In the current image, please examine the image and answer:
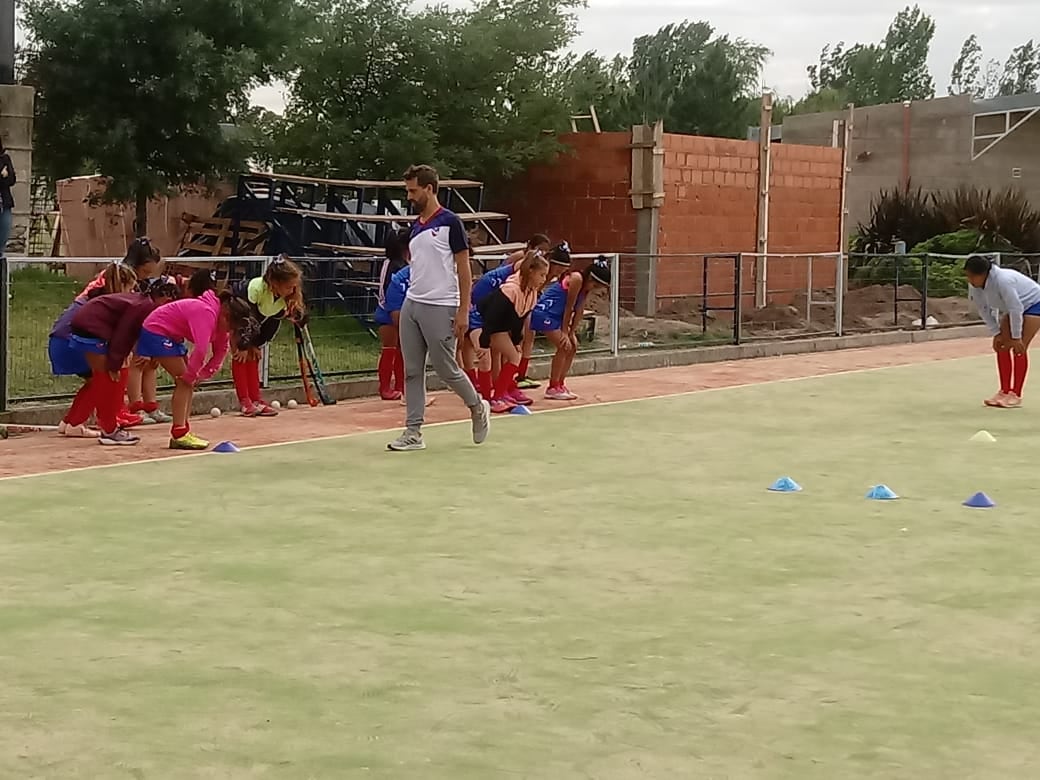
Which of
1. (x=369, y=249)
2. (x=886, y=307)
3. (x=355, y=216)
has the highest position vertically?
(x=355, y=216)

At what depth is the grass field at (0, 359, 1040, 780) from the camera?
3.98 meters

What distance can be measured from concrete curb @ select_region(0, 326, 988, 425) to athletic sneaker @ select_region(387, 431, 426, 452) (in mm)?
2823

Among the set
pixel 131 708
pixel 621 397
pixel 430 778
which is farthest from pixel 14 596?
pixel 621 397

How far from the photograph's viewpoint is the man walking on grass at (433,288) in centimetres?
950

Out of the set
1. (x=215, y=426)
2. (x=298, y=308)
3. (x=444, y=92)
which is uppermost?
(x=444, y=92)

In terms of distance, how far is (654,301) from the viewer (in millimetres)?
19469

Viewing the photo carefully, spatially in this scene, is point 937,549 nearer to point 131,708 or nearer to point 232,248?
point 131,708

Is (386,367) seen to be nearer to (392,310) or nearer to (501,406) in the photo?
(392,310)

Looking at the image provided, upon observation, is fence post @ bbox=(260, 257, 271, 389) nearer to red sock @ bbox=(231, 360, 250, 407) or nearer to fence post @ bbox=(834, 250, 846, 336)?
red sock @ bbox=(231, 360, 250, 407)

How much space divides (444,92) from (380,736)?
1794 centimetres

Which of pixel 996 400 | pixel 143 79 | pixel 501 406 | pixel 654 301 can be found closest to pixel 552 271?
pixel 501 406

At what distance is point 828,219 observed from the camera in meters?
25.6

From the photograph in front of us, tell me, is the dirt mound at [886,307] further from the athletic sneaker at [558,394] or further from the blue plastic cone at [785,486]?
the blue plastic cone at [785,486]

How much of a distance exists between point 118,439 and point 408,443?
6.50 ft
